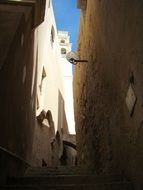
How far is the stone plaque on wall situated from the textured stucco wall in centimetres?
6

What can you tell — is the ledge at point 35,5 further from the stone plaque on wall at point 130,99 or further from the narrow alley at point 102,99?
the stone plaque on wall at point 130,99

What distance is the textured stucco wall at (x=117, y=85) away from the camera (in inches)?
114

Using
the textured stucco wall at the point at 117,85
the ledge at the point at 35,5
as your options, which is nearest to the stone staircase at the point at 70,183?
the textured stucco wall at the point at 117,85

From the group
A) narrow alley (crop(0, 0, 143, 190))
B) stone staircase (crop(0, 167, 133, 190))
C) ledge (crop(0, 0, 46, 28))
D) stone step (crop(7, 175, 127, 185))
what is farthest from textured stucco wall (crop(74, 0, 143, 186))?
ledge (crop(0, 0, 46, 28))

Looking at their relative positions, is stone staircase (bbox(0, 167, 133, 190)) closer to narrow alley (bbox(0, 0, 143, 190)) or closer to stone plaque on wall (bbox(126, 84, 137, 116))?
narrow alley (bbox(0, 0, 143, 190))

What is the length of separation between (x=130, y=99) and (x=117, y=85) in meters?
0.75

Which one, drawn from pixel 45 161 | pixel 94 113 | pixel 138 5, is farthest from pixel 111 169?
pixel 45 161

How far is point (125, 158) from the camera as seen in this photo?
3521 mm

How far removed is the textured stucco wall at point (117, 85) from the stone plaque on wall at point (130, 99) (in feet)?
0.21

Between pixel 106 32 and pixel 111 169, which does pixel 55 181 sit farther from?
pixel 106 32

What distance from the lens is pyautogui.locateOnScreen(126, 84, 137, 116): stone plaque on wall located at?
2.99 m

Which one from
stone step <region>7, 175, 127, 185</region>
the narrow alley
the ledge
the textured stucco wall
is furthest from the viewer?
the ledge

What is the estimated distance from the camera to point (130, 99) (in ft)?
10.3

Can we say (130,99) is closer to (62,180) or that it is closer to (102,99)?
(62,180)
